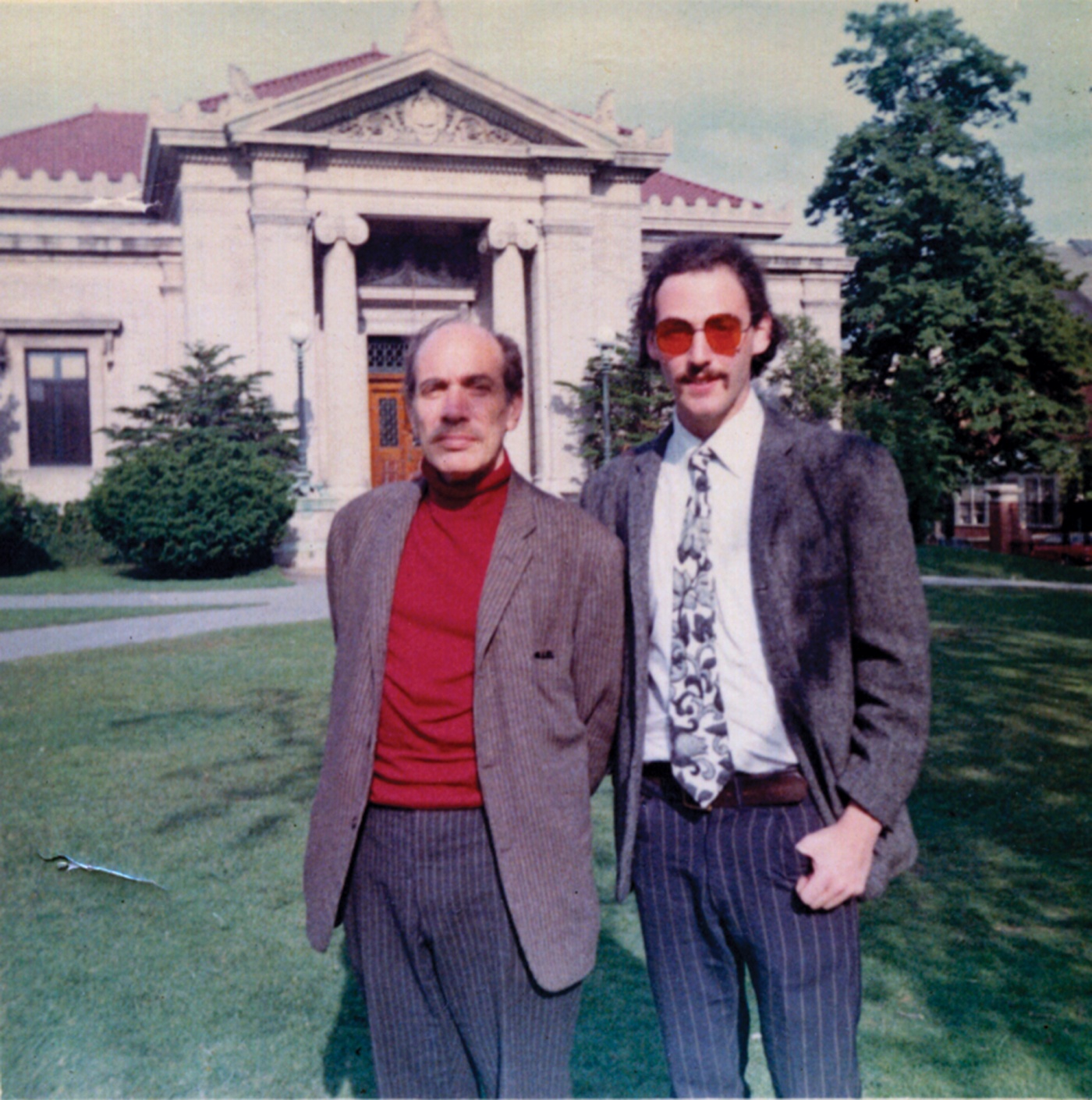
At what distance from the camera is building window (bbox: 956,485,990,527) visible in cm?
4228

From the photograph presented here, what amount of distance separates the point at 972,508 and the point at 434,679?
45.0 m

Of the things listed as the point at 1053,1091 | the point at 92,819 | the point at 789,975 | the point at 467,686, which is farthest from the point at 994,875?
the point at 92,819

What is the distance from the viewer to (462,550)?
2.46m

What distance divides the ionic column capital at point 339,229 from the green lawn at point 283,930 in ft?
60.2

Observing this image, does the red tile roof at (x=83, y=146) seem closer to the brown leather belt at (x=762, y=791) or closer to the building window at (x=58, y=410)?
the building window at (x=58, y=410)

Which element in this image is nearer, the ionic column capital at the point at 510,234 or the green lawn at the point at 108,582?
the green lawn at the point at 108,582

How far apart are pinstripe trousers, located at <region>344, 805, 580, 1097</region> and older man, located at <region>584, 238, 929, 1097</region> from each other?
1.04ft

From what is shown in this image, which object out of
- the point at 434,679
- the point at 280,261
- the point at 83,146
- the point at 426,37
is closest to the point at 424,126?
the point at 426,37

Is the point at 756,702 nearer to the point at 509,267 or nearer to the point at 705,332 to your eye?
the point at 705,332

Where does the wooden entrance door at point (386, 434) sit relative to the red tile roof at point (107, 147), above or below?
below

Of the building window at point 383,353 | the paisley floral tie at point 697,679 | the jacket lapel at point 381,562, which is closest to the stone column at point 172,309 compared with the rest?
the building window at point 383,353

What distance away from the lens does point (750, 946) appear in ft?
7.47

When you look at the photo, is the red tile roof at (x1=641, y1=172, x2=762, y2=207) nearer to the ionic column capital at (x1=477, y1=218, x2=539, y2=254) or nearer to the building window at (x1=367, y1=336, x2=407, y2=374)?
the ionic column capital at (x1=477, y1=218, x2=539, y2=254)

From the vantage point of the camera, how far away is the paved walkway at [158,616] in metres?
11.9
